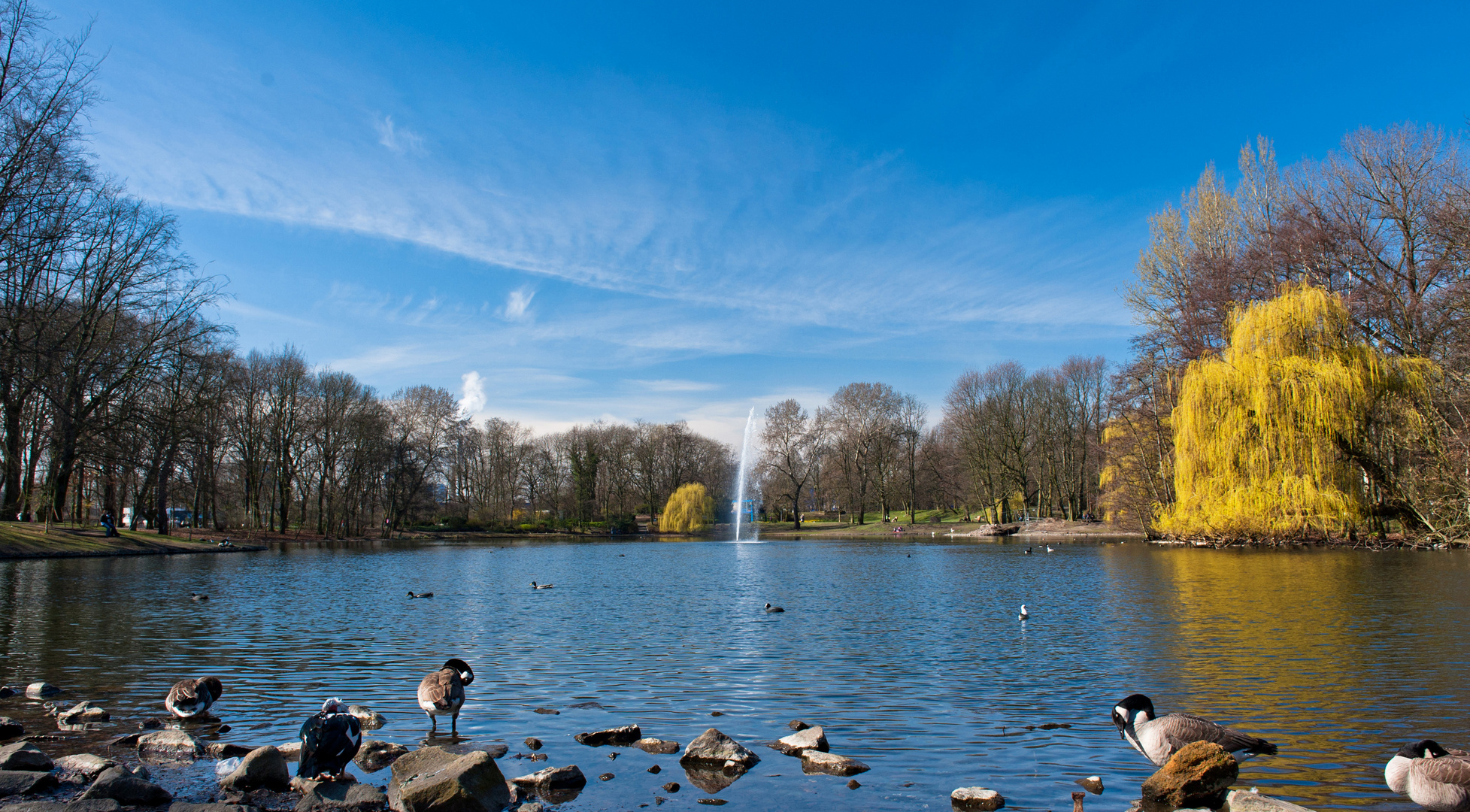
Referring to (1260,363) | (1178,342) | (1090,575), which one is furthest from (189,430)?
(1178,342)

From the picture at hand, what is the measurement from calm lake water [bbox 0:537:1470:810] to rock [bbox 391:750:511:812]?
2.00 ft

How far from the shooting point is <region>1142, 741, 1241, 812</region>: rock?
17.8 ft

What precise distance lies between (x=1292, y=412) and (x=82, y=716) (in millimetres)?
36088

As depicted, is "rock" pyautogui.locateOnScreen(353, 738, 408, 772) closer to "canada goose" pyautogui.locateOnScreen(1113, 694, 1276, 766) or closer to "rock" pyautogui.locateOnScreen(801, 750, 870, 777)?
"rock" pyautogui.locateOnScreen(801, 750, 870, 777)

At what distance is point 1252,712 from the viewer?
7.95 m

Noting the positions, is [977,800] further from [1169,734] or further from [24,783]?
[24,783]

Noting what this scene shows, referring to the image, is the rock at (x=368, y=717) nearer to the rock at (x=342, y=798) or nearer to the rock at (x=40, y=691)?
the rock at (x=342, y=798)

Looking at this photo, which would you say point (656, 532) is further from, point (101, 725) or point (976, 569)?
point (101, 725)

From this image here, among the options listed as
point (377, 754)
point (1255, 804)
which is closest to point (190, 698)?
point (377, 754)

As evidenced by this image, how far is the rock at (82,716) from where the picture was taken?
25.7ft

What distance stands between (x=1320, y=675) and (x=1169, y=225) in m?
43.0

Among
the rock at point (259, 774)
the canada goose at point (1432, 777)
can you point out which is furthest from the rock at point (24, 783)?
the canada goose at point (1432, 777)

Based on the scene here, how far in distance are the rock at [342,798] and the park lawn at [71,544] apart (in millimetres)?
31407

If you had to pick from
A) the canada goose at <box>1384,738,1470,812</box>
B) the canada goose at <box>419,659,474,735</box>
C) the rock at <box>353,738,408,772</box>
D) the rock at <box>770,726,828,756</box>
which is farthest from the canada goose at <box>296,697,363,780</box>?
the canada goose at <box>1384,738,1470,812</box>
